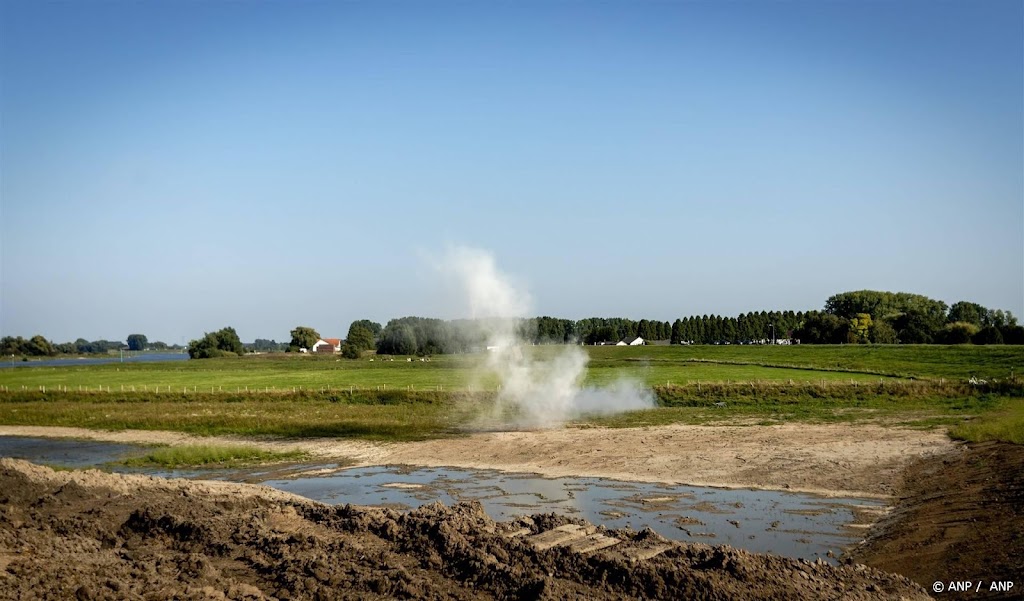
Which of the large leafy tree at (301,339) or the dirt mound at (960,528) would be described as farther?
the large leafy tree at (301,339)

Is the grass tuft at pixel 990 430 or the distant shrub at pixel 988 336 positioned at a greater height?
the distant shrub at pixel 988 336

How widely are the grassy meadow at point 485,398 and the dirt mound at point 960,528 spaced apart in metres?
6.85

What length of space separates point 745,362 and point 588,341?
63.1 m

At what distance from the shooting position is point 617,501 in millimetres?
22891

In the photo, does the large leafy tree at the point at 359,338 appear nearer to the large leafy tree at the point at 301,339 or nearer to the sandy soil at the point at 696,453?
the large leafy tree at the point at 301,339

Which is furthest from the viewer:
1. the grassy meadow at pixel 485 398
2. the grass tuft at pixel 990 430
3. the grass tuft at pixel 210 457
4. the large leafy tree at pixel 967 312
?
the large leafy tree at pixel 967 312

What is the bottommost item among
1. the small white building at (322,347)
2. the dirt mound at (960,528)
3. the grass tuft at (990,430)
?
the dirt mound at (960,528)

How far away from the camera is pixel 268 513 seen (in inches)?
698

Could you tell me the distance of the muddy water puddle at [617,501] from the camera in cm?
1872

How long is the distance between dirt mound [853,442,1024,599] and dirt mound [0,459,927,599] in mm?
1849

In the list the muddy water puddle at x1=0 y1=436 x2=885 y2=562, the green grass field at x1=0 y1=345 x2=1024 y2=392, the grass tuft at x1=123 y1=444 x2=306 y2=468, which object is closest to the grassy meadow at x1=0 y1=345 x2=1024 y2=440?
the green grass field at x1=0 y1=345 x2=1024 y2=392

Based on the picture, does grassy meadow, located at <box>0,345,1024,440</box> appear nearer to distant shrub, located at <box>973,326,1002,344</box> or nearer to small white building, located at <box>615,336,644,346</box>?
distant shrub, located at <box>973,326,1002,344</box>

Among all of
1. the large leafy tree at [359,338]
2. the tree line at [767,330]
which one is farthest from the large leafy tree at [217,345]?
the large leafy tree at [359,338]

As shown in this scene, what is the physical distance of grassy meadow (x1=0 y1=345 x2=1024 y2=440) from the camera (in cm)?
4175
